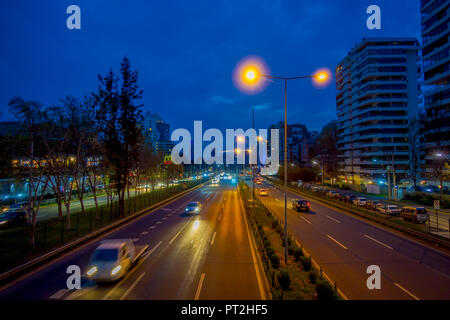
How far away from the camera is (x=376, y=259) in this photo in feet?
45.6

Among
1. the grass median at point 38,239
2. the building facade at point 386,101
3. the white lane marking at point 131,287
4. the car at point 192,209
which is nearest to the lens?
the white lane marking at point 131,287

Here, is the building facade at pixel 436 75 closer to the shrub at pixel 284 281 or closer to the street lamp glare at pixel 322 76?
the street lamp glare at pixel 322 76

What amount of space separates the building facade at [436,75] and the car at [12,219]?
5923 cm

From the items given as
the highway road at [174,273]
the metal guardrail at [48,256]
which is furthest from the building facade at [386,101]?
the metal guardrail at [48,256]

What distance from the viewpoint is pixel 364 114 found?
70438 millimetres

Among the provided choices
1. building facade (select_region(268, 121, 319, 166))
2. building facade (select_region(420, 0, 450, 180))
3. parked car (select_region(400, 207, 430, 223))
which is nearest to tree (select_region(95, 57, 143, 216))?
parked car (select_region(400, 207, 430, 223))

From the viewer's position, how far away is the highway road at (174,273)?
955 centimetres

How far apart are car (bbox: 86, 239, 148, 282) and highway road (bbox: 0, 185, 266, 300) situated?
15.9 inches

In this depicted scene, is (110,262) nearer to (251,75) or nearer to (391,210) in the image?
(251,75)

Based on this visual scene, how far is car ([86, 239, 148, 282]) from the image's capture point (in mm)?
10172

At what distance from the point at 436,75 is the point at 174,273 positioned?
2286 inches

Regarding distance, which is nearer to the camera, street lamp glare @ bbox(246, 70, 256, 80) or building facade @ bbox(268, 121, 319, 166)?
street lamp glare @ bbox(246, 70, 256, 80)

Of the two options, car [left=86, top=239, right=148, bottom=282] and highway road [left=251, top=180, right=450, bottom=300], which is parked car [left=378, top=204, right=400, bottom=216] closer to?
highway road [left=251, top=180, right=450, bottom=300]

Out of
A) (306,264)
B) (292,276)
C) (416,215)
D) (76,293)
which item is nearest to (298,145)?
(416,215)
